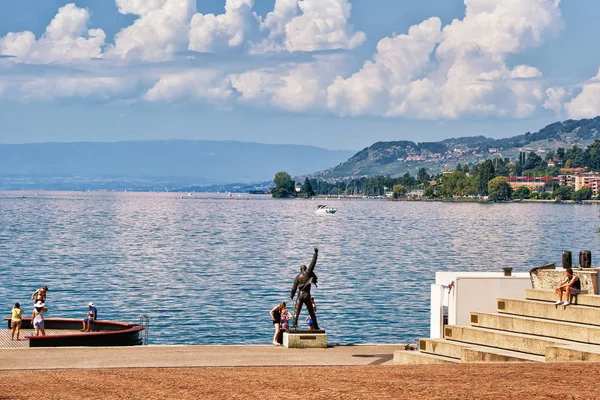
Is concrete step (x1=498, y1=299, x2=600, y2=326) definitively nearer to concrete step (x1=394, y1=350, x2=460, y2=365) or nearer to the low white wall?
concrete step (x1=394, y1=350, x2=460, y2=365)

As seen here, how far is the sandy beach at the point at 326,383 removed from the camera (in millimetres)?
19578

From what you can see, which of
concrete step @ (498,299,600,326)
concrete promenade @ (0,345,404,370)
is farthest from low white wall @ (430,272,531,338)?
concrete step @ (498,299,600,326)

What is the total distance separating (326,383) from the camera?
21438 millimetres

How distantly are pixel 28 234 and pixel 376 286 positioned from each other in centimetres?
9770

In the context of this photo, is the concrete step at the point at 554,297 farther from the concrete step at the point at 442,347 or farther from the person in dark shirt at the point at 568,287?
the concrete step at the point at 442,347

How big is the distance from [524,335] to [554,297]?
2061 mm

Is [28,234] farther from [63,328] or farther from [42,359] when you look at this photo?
[42,359]

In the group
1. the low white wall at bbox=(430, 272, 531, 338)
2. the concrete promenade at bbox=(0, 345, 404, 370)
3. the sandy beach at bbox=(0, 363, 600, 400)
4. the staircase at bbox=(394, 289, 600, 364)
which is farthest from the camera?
the low white wall at bbox=(430, 272, 531, 338)

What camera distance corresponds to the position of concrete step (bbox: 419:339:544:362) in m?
26.0

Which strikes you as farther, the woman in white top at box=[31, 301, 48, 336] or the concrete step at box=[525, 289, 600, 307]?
the woman in white top at box=[31, 301, 48, 336]

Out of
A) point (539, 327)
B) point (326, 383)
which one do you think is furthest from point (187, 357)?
point (326, 383)

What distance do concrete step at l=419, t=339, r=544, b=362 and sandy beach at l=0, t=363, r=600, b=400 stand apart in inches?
74.3

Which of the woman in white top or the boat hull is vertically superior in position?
the woman in white top

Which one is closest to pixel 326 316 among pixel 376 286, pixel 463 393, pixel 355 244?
pixel 376 286
